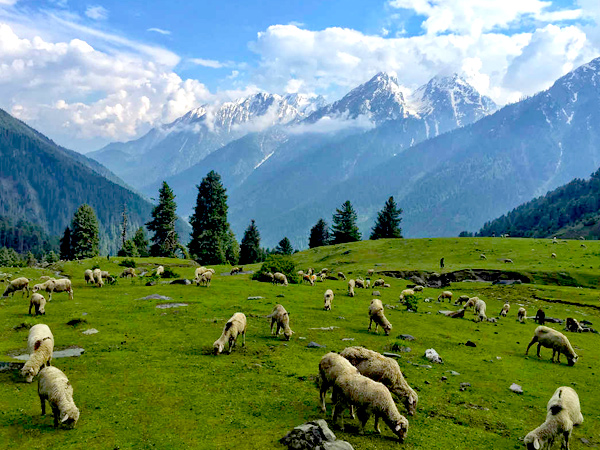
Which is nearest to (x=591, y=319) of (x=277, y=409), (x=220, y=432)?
(x=277, y=409)

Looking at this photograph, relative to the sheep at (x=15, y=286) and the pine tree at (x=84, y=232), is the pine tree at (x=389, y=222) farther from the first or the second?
the sheep at (x=15, y=286)

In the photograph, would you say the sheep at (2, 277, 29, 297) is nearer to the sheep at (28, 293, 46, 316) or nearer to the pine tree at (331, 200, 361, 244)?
the sheep at (28, 293, 46, 316)

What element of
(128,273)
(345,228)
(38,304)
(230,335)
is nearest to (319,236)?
(345,228)

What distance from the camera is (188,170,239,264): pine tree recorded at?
9925cm

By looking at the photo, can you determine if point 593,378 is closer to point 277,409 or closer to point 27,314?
point 277,409

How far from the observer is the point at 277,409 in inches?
601

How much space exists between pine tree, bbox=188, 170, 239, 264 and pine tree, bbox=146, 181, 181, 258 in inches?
296

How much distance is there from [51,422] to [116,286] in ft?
110

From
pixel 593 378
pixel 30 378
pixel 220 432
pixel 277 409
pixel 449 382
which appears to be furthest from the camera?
pixel 593 378

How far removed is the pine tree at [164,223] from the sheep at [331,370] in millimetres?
94469

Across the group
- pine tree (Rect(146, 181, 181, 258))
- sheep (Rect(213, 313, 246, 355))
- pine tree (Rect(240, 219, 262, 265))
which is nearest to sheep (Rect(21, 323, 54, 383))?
sheep (Rect(213, 313, 246, 355))

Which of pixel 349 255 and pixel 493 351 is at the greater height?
pixel 349 255

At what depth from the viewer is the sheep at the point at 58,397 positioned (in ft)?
44.7

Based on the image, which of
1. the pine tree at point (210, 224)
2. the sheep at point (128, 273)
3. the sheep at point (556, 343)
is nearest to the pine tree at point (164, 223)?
the pine tree at point (210, 224)
